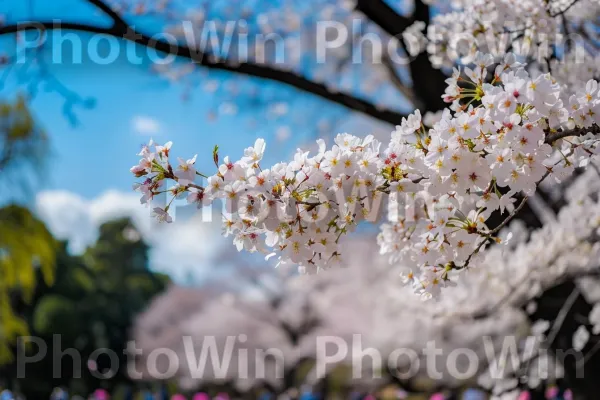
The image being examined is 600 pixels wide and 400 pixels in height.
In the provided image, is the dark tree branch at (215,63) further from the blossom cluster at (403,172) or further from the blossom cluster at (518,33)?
the blossom cluster at (403,172)

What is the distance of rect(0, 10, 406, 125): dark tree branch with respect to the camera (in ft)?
8.75

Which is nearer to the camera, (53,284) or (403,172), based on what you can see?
(403,172)

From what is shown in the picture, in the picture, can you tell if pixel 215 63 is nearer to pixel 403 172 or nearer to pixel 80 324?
pixel 403 172

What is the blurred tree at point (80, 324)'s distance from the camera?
38.8 feet

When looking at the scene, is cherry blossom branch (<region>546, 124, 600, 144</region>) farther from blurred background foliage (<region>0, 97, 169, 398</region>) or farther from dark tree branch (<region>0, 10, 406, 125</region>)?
blurred background foliage (<region>0, 97, 169, 398</region>)

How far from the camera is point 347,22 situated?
564cm

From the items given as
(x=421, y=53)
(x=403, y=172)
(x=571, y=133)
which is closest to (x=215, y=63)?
(x=421, y=53)

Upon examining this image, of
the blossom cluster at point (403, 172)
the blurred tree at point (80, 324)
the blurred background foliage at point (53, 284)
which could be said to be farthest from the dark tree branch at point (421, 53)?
the blurred tree at point (80, 324)

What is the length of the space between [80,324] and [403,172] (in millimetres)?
12249

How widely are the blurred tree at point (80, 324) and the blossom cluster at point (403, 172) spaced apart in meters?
10.7

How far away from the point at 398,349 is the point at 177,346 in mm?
5329

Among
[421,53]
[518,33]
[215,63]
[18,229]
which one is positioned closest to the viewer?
[518,33]

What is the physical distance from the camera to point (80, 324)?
486 inches

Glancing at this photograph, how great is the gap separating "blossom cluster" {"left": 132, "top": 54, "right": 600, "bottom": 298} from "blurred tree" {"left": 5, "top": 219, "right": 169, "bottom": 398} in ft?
35.1
